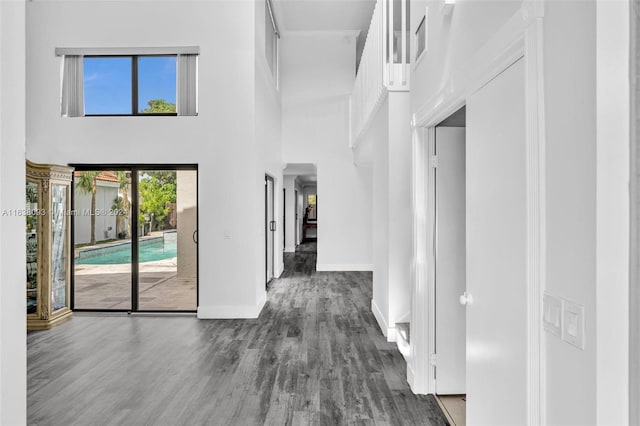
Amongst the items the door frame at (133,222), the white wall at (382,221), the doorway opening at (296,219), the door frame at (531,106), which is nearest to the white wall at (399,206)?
the white wall at (382,221)

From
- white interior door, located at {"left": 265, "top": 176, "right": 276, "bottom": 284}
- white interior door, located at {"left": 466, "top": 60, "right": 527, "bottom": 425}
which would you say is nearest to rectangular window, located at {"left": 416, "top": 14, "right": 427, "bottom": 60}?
white interior door, located at {"left": 466, "top": 60, "right": 527, "bottom": 425}

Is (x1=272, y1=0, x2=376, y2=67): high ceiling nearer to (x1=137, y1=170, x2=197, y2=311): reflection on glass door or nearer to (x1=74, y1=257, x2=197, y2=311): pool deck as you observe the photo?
(x1=137, y1=170, x2=197, y2=311): reflection on glass door

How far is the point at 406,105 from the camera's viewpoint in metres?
4.27

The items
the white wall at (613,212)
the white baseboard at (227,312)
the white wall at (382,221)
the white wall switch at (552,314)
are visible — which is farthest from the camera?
the white baseboard at (227,312)

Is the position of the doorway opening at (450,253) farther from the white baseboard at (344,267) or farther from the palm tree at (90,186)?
the white baseboard at (344,267)

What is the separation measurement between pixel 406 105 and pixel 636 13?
330 cm

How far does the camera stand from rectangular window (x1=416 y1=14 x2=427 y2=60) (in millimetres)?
2822

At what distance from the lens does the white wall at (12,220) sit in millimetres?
1472

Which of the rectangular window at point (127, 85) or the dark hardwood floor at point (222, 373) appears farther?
the rectangular window at point (127, 85)

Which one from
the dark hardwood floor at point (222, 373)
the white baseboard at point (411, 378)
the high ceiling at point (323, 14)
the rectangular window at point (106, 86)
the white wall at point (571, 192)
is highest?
the high ceiling at point (323, 14)

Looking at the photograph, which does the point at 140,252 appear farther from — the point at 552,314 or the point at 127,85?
the point at 552,314

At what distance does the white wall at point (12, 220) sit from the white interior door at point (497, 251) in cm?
181

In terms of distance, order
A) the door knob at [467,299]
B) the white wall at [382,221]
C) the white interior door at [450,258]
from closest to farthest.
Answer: the door knob at [467,299] → the white interior door at [450,258] → the white wall at [382,221]

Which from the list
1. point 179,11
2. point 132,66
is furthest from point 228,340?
point 179,11
